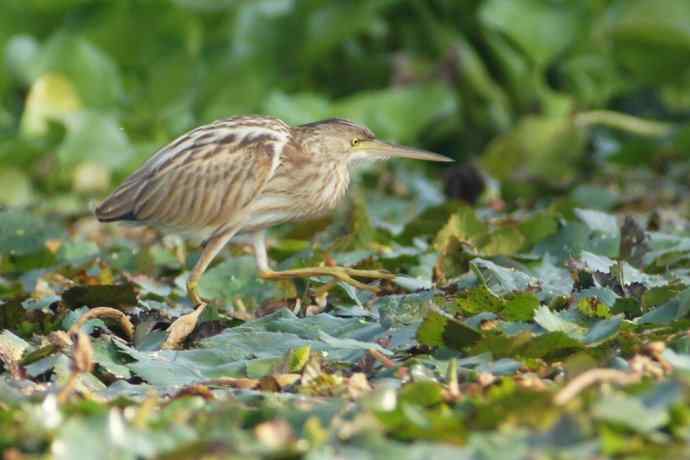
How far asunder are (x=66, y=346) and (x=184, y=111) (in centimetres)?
641

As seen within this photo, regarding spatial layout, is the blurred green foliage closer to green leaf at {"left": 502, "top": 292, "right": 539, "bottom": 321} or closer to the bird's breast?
the bird's breast

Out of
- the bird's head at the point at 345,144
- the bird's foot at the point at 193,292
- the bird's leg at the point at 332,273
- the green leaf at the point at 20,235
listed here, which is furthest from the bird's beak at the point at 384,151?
the green leaf at the point at 20,235

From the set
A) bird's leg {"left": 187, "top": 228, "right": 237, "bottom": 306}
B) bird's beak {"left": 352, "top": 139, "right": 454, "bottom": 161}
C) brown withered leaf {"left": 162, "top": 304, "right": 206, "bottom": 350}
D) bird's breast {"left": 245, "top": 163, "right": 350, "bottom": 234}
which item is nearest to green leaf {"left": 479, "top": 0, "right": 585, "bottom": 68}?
bird's beak {"left": 352, "top": 139, "right": 454, "bottom": 161}

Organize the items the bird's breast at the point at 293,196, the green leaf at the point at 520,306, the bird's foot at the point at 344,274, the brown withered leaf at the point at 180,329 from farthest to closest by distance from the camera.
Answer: the bird's breast at the point at 293,196, the bird's foot at the point at 344,274, the brown withered leaf at the point at 180,329, the green leaf at the point at 520,306

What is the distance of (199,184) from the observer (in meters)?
5.95

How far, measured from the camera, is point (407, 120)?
10.8 meters

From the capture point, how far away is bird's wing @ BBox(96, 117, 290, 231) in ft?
19.4

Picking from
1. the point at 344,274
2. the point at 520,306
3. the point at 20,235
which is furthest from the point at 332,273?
the point at 20,235

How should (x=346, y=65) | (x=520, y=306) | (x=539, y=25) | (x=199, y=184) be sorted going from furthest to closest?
(x=346, y=65) → (x=539, y=25) → (x=199, y=184) → (x=520, y=306)

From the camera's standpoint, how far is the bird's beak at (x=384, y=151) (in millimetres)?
6348

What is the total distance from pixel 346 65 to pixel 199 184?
227 inches

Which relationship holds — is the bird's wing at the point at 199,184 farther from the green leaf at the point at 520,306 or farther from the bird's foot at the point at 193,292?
the green leaf at the point at 520,306

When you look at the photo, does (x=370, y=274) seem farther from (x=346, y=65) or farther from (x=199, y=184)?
(x=346, y=65)

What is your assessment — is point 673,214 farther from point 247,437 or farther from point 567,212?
point 247,437
